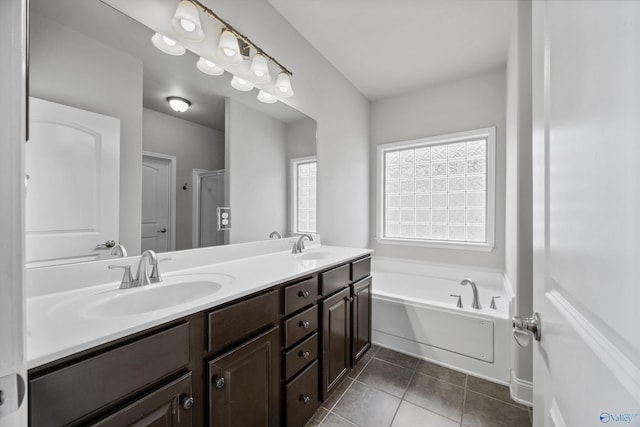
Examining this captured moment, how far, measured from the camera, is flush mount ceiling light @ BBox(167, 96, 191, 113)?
1367 mm

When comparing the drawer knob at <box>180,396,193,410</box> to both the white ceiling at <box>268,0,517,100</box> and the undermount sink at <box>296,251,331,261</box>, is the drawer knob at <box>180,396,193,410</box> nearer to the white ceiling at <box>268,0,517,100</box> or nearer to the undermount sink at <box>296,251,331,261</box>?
the undermount sink at <box>296,251,331,261</box>

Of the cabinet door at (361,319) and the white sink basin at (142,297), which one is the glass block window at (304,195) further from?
the white sink basin at (142,297)

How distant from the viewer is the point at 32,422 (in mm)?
555

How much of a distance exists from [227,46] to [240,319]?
1.51 metres

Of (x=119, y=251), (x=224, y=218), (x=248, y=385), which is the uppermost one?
(x=224, y=218)

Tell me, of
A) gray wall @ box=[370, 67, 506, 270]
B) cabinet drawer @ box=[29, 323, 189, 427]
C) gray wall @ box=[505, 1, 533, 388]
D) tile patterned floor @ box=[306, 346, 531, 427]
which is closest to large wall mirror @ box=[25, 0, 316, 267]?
cabinet drawer @ box=[29, 323, 189, 427]

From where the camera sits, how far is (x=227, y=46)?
1.51 metres

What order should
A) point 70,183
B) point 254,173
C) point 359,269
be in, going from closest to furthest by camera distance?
1. point 70,183
2. point 254,173
3. point 359,269

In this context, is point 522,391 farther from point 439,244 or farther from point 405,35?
point 405,35

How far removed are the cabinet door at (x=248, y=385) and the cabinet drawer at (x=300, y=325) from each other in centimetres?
7

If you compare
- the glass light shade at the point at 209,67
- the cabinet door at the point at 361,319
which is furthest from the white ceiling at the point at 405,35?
the cabinet door at the point at 361,319

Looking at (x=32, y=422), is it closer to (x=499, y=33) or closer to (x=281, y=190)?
(x=281, y=190)

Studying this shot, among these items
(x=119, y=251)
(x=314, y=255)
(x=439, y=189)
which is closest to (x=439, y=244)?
(x=439, y=189)

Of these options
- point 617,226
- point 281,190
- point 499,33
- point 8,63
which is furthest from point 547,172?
point 499,33
